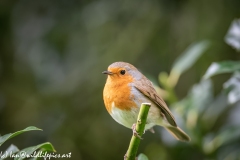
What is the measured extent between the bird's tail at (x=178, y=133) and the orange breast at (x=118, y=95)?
59 cm

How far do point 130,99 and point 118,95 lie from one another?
84 millimetres

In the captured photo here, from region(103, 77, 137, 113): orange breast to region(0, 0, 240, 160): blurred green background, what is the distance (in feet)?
5.44

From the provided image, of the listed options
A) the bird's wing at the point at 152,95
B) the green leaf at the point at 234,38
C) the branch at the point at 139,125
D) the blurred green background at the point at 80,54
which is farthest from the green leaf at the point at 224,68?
the blurred green background at the point at 80,54

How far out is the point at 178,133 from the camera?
3.39 metres

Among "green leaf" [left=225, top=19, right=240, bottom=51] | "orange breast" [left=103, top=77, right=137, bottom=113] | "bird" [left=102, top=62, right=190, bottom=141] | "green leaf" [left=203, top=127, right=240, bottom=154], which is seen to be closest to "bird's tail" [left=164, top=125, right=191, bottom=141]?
"bird" [left=102, top=62, right=190, bottom=141]

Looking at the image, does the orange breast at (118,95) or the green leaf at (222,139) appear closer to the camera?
the orange breast at (118,95)

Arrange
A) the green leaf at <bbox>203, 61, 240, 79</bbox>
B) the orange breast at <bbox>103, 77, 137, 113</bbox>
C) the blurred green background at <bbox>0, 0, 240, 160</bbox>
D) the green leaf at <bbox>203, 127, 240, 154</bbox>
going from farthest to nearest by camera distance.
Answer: the blurred green background at <bbox>0, 0, 240, 160</bbox>
the green leaf at <bbox>203, 127, 240, 154</bbox>
the orange breast at <bbox>103, 77, 137, 113</bbox>
the green leaf at <bbox>203, 61, 240, 79</bbox>

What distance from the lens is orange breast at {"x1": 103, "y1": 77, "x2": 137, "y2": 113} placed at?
2.89 m

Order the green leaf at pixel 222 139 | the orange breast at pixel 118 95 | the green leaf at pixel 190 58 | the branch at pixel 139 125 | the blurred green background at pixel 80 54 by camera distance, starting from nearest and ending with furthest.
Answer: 1. the branch at pixel 139 125
2. the orange breast at pixel 118 95
3. the green leaf at pixel 222 139
4. the green leaf at pixel 190 58
5. the blurred green background at pixel 80 54

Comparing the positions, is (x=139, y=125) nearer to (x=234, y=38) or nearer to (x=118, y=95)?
(x=118, y=95)

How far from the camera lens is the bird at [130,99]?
9.50 feet

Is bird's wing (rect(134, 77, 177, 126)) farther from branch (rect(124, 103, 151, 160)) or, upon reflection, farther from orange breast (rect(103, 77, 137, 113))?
branch (rect(124, 103, 151, 160))

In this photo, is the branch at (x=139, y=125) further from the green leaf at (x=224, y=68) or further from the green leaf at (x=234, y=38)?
the green leaf at (x=234, y=38)

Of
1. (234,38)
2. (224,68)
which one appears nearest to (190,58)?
(234,38)
